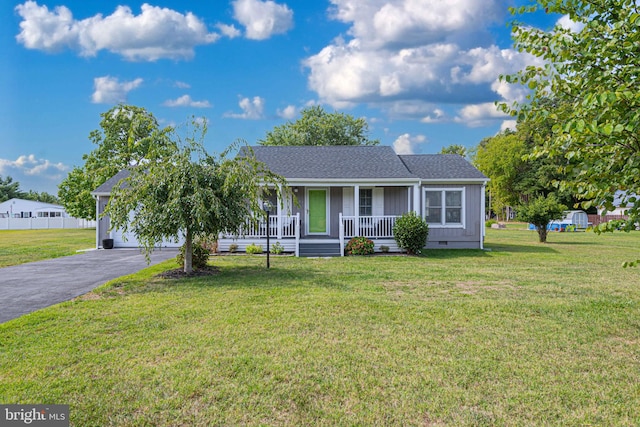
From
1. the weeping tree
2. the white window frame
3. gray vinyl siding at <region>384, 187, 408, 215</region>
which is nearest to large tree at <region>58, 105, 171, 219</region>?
gray vinyl siding at <region>384, 187, 408, 215</region>

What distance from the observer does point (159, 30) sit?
12.6 metres

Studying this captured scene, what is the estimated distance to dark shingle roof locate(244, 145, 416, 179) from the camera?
15.4 meters

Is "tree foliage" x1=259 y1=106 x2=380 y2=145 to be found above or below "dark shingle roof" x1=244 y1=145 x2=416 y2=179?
above

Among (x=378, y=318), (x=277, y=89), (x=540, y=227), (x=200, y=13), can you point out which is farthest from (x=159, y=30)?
(x=540, y=227)

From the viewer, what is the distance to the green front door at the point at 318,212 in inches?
644

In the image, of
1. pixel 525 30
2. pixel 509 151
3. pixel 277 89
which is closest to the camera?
pixel 525 30


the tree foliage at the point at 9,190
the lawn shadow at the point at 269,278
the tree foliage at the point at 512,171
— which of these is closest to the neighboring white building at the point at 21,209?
the tree foliage at the point at 9,190

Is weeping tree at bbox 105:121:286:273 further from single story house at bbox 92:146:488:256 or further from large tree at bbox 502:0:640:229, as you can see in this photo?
large tree at bbox 502:0:640:229

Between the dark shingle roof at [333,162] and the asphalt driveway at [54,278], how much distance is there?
228 inches

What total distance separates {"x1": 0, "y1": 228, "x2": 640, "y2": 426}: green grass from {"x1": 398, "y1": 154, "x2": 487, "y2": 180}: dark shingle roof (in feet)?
28.1

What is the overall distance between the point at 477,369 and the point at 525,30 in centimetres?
339

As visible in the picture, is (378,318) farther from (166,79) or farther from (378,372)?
(166,79)

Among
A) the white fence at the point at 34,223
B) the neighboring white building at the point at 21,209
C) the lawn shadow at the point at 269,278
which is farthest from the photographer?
the neighboring white building at the point at 21,209

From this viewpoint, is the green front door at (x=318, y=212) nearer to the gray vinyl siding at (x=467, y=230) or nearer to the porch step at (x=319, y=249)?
the porch step at (x=319, y=249)
